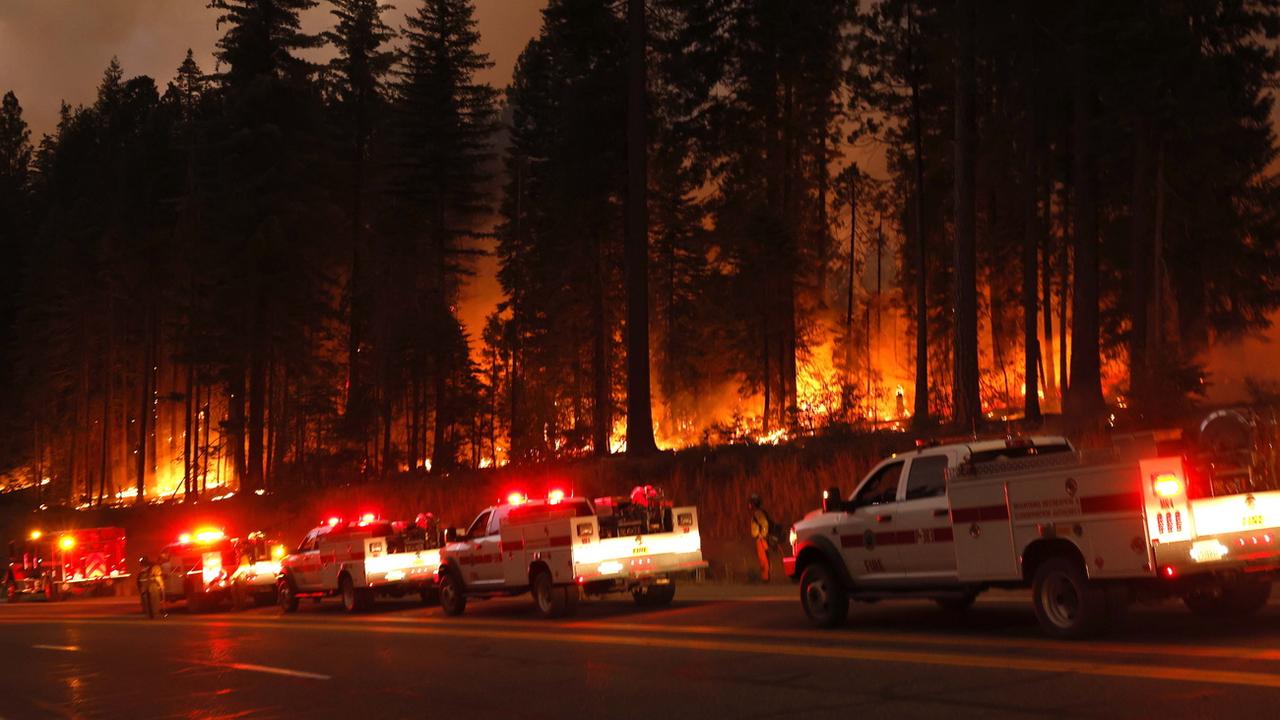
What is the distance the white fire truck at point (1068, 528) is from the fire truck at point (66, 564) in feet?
128

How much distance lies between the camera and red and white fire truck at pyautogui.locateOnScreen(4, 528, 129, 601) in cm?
4606

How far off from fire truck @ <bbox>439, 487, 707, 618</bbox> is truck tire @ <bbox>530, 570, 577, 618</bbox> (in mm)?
16

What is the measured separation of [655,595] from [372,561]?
303 inches

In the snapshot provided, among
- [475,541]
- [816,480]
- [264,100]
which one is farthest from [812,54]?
[475,541]

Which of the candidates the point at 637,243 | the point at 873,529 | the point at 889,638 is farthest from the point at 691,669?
the point at 637,243

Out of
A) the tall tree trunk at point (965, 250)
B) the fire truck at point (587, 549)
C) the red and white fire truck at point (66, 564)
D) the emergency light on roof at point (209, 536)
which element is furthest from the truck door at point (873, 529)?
the red and white fire truck at point (66, 564)

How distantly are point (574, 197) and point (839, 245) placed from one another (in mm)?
29791

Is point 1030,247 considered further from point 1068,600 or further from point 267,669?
point 267,669

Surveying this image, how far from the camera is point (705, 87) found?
3709 cm

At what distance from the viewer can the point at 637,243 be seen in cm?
3541

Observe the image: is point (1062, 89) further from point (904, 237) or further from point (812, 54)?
point (904, 237)

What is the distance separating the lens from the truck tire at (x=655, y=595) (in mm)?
21125

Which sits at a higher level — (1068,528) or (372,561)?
(1068,528)

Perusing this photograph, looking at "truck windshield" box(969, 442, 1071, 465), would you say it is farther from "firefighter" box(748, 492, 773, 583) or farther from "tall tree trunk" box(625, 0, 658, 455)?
"tall tree trunk" box(625, 0, 658, 455)
